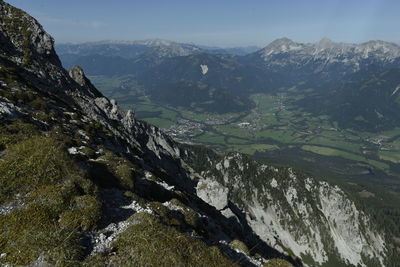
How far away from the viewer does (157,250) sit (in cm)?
1980

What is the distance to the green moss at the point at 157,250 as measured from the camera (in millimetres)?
19000

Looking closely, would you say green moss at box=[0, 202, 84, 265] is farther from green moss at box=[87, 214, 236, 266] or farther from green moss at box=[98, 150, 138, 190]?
green moss at box=[98, 150, 138, 190]

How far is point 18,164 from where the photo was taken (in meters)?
25.0

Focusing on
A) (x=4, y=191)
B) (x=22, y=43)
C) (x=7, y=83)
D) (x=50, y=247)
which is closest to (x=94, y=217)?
(x=50, y=247)

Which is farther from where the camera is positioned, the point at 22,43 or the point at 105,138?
the point at 22,43

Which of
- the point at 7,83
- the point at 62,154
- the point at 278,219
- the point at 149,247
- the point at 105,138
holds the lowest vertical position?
the point at 278,219

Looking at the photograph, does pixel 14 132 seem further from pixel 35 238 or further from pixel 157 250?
pixel 157 250

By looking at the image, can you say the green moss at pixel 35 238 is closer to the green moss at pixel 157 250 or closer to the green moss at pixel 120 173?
the green moss at pixel 157 250

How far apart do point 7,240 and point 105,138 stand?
44.2 m

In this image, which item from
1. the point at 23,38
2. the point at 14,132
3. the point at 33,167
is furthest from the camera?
the point at 23,38

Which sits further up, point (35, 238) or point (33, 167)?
point (33, 167)

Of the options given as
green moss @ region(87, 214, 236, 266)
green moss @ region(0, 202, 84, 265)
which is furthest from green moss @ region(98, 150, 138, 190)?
green moss @ region(0, 202, 84, 265)

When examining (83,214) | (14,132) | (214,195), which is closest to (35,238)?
(83,214)

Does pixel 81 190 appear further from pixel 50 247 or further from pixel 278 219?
pixel 278 219
